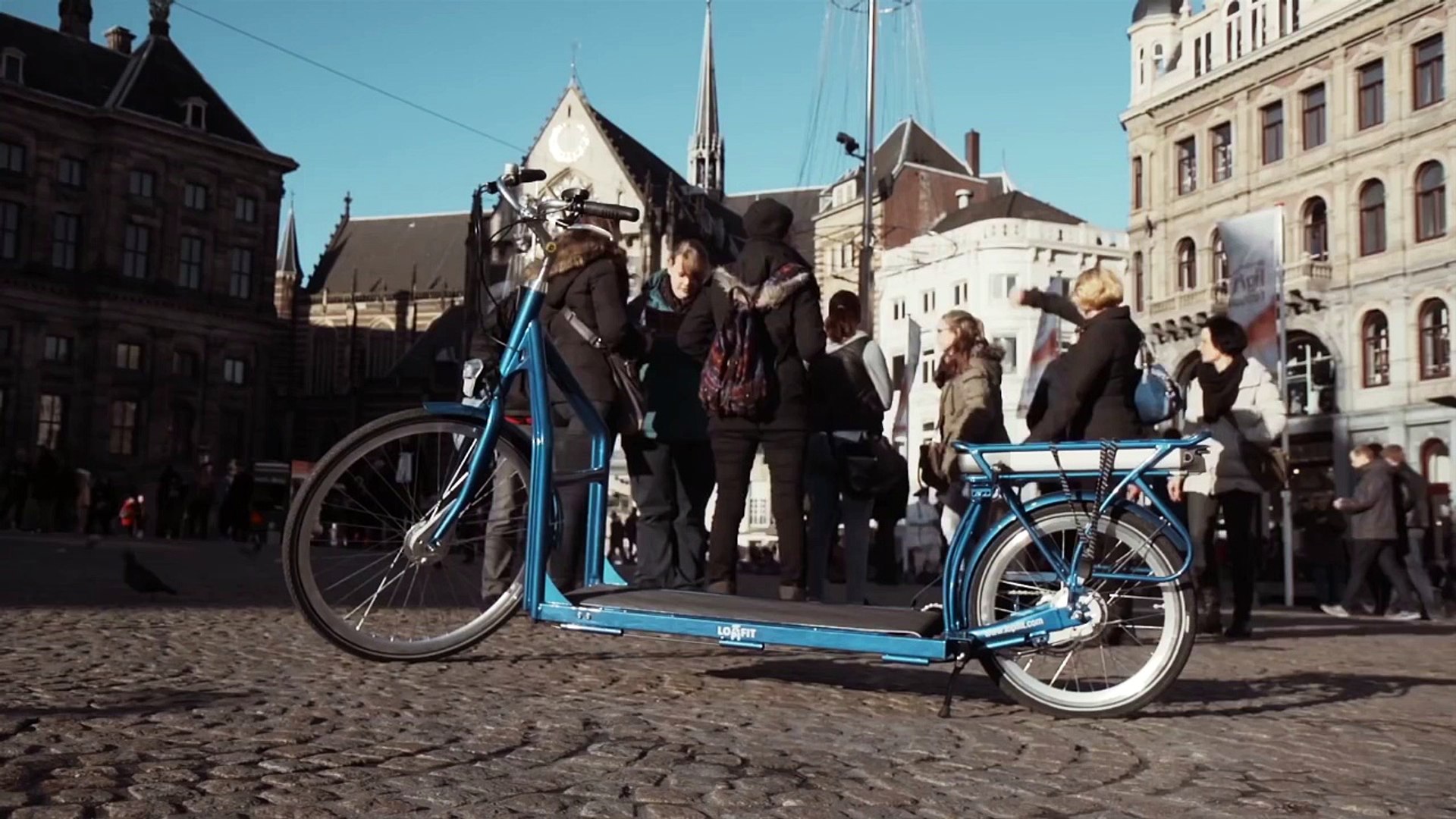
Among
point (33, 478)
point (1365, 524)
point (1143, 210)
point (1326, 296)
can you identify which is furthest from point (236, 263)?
point (1365, 524)

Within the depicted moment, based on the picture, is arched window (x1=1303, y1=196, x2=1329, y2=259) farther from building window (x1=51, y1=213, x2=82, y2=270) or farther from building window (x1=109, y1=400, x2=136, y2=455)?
building window (x1=51, y1=213, x2=82, y2=270)

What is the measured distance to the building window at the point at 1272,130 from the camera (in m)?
40.5

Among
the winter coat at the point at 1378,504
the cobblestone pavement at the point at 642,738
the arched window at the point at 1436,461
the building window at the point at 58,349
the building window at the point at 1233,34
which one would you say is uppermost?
the building window at the point at 1233,34

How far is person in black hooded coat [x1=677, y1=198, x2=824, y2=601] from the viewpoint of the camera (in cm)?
603

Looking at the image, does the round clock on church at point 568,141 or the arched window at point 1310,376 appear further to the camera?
the round clock on church at point 568,141

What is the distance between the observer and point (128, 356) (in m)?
61.8

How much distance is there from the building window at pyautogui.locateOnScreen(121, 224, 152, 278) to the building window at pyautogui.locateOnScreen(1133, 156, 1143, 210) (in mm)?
39616

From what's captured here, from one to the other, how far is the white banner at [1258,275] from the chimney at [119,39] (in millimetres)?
57874

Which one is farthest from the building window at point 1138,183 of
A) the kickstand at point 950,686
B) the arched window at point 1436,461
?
the kickstand at point 950,686

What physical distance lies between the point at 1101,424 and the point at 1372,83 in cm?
3367

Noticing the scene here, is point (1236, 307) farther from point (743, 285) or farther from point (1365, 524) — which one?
point (743, 285)

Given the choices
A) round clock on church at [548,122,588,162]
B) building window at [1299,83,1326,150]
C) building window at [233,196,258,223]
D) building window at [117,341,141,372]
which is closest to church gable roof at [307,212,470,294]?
round clock on church at [548,122,588,162]

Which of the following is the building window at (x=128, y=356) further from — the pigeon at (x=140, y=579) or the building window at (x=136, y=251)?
the pigeon at (x=140, y=579)

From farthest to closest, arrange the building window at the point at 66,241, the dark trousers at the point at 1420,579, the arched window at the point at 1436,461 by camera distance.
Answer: the building window at the point at 66,241, the arched window at the point at 1436,461, the dark trousers at the point at 1420,579
